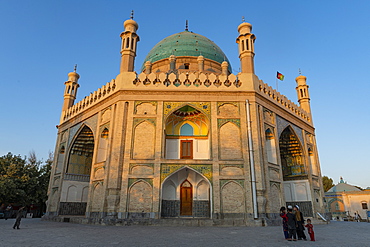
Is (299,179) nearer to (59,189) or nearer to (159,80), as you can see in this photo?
(159,80)

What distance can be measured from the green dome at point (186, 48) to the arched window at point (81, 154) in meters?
7.34

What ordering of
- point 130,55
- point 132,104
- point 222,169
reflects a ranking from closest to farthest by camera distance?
1. point 222,169
2. point 132,104
3. point 130,55

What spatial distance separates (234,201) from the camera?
39.3ft

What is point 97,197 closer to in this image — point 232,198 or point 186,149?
point 186,149

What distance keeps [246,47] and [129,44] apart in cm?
642

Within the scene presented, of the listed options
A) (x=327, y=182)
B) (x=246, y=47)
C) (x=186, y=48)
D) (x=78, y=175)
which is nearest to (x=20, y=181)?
(x=78, y=175)

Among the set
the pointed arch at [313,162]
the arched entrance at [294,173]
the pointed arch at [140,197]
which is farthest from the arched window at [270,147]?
the pointed arch at [140,197]

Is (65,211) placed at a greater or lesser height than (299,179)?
lesser

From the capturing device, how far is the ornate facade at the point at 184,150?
12.0 meters

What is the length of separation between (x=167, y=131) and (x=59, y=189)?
25.7ft

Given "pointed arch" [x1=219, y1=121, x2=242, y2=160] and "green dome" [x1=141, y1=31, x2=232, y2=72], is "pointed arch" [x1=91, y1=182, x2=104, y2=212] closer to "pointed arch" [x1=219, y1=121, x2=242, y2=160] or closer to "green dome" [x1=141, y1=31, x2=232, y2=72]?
"pointed arch" [x1=219, y1=121, x2=242, y2=160]

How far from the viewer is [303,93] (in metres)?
19.8

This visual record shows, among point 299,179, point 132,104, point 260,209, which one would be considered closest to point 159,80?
point 132,104

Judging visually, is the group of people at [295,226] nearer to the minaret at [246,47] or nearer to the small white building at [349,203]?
the minaret at [246,47]
